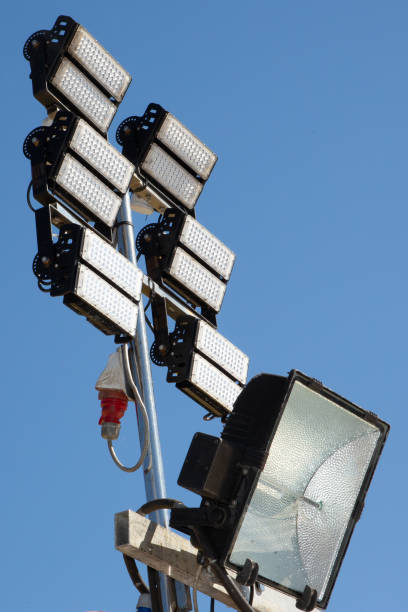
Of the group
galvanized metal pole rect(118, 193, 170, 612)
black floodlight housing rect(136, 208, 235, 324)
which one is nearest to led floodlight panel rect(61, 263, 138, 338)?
galvanized metal pole rect(118, 193, 170, 612)

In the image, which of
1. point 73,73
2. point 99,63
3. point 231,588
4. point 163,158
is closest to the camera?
point 231,588

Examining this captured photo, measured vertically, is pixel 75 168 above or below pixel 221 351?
above

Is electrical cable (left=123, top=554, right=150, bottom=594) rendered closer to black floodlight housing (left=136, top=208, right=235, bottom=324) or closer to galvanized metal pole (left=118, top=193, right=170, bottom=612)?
galvanized metal pole (left=118, top=193, right=170, bottom=612)

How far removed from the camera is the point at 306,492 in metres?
4.56

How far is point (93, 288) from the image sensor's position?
20.2 ft

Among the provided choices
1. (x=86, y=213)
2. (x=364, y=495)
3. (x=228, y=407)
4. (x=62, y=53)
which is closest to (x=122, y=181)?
(x=86, y=213)

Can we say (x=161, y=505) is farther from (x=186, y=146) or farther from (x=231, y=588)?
(x=186, y=146)

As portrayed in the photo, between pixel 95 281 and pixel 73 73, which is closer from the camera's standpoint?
pixel 95 281

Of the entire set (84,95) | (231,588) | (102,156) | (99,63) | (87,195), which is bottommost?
(231,588)

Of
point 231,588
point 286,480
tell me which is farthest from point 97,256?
point 231,588

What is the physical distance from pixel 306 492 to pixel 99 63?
378 centimetres

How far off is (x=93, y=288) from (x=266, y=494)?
2.06 meters

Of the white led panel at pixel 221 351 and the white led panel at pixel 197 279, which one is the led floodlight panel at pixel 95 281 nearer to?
the white led panel at pixel 221 351

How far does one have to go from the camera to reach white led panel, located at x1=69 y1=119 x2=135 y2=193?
6.73 metres
